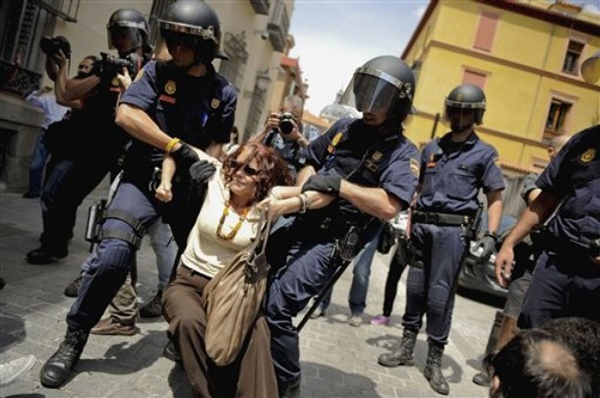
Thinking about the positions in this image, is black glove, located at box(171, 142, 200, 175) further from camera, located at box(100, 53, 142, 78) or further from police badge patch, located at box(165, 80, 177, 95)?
camera, located at box(100, 53, 142, 78)

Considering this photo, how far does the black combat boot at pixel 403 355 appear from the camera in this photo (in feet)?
12.9

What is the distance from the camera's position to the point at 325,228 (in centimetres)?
267

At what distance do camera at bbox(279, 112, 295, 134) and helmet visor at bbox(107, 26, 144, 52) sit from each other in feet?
4.14

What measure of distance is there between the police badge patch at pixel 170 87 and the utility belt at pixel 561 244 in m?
2.20

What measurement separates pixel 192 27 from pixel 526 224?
2.22 meters

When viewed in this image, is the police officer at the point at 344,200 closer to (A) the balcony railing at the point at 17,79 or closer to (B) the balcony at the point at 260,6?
(A) the balcony railing at the point at 17,79

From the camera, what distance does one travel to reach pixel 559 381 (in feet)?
4.38

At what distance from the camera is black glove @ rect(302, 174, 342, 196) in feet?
8.25

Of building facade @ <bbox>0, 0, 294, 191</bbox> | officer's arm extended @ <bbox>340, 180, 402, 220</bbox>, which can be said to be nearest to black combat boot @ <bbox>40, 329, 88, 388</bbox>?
officer's arm extended @ <bbox>340, 180, 402, 220</bbox>

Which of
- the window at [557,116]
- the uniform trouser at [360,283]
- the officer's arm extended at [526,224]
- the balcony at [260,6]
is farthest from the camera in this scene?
the window at [557,116]

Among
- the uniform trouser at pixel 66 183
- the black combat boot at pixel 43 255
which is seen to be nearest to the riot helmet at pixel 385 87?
the uniform trouser at pixel 66 183

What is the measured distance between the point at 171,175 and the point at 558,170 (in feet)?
6.93

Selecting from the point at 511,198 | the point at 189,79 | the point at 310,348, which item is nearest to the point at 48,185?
the point at 189,79

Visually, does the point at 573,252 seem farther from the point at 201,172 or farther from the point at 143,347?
the point at 143,347
